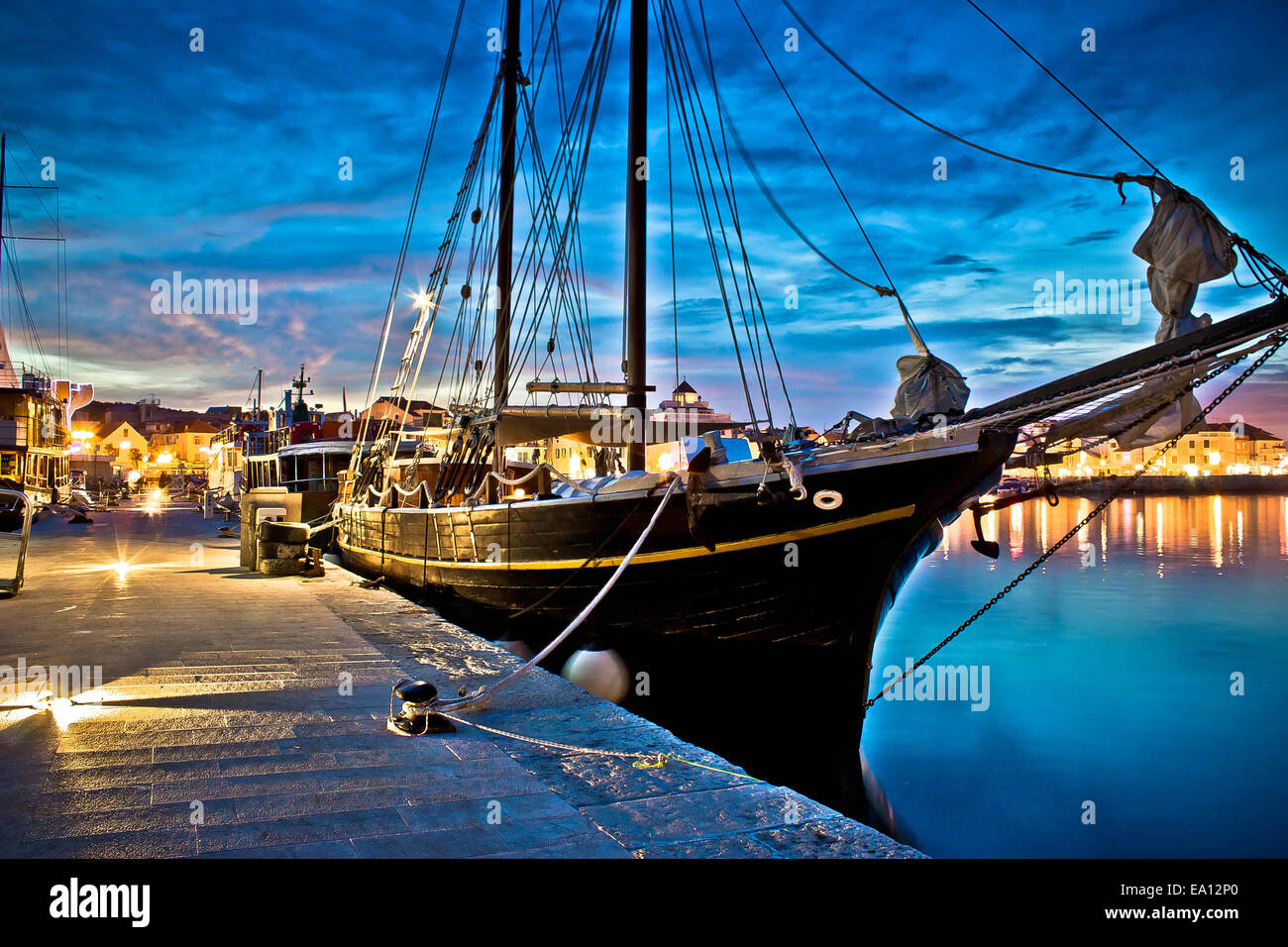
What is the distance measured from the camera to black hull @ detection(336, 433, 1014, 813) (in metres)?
8.10

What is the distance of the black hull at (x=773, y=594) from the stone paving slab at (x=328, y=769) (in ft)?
7.25

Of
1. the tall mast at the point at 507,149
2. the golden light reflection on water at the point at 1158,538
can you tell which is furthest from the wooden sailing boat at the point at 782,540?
the golden light reflection on water at the point at 1158,538

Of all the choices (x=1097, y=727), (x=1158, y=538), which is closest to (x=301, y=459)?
(x=1097, y=727)

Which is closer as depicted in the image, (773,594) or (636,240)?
(773,594)

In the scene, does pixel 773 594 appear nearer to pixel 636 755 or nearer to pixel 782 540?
pixel 782 540

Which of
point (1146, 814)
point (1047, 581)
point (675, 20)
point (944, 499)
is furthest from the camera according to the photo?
point (1047, 581)

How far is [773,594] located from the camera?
28.1 feet

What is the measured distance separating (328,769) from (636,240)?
9291 millimetres

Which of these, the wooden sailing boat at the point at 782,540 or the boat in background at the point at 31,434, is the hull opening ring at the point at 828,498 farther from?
the boat in background at the point at 31,434

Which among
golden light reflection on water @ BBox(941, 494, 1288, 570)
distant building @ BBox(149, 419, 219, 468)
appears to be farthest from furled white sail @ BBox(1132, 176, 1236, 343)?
distant building @ BBox(149, 419, 219, 468)

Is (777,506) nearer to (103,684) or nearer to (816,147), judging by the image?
(816,147)
